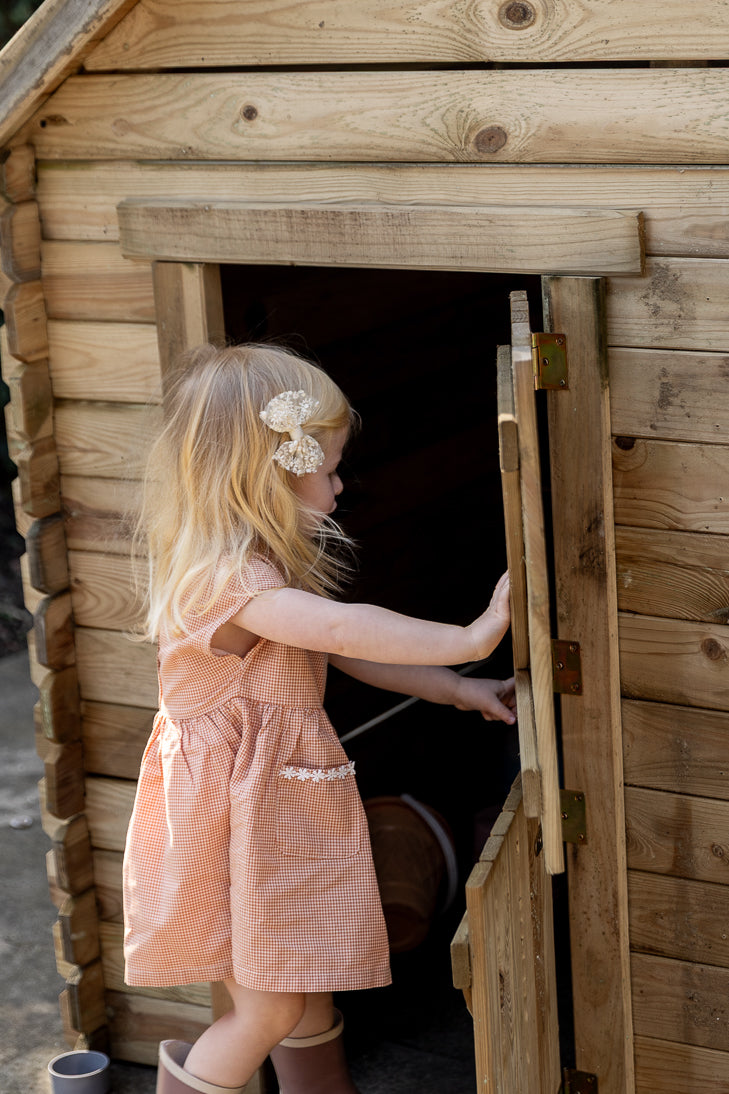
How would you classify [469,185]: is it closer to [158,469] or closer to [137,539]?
[158,469]

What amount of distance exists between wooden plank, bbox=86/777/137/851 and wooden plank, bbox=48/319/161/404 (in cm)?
97

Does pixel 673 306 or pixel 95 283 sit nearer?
pixel 673 306

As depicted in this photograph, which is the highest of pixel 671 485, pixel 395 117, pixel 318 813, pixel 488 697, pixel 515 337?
pixel 395 117

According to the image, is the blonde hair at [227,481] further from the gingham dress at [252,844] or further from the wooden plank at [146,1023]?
the wooden plank at [146,1023]

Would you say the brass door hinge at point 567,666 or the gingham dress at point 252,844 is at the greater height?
the brass door hinge at point 567,666

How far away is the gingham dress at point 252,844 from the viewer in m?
2.61

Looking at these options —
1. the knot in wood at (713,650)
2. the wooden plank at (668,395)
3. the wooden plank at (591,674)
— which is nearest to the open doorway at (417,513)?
the wooden plank at (591,674)

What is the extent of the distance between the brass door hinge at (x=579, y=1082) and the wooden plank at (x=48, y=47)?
2346mm

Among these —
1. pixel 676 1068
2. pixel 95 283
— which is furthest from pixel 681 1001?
pixel 95 283

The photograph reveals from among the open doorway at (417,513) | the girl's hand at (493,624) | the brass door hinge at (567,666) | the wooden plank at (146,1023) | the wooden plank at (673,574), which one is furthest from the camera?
the open doorway at (417,513)

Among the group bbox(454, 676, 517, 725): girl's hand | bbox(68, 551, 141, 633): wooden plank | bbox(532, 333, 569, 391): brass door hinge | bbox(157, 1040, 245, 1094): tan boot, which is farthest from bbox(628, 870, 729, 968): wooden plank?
bbox(68, 551, 141, 633): wooden plank

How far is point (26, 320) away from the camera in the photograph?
118 inches

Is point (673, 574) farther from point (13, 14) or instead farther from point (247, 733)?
point (13, 14)

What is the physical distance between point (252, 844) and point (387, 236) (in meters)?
1.22
